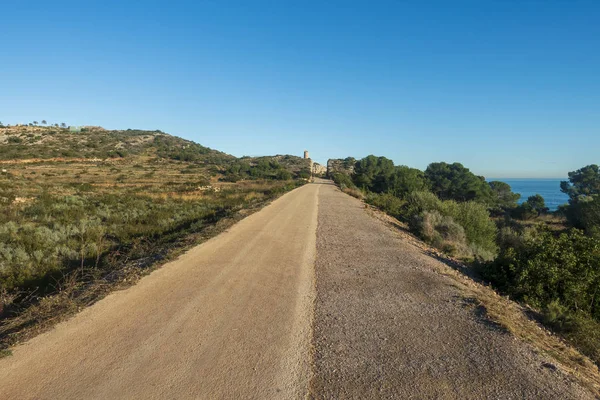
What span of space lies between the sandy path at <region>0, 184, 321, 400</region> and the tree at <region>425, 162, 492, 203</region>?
4813cm

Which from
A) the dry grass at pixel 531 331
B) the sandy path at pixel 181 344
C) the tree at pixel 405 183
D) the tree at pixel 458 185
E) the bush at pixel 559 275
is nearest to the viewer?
the sandy path at pixel 181 344

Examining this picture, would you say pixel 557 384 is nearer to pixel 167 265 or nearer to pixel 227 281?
pixel 227 281

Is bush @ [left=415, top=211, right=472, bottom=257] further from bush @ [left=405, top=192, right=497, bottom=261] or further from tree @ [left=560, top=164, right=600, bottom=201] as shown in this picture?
tree @ [left=560, top=164, right=600, bottom=201]

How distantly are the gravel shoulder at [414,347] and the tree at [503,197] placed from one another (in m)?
51.5

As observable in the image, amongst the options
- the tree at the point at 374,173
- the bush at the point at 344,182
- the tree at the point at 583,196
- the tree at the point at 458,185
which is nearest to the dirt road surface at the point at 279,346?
the tree at the point at 583,196

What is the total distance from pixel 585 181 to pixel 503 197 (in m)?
18.7

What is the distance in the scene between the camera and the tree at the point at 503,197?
52625 mm

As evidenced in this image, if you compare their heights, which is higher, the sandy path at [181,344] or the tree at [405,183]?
the tree at [405,183]

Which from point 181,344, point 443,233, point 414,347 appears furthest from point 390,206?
point 181,344

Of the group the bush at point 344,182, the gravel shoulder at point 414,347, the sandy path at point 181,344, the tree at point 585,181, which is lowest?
the sandy path at point 181,344

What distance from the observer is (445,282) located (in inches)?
317

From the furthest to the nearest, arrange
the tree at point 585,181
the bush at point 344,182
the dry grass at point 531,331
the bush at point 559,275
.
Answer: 1. the tree at point 585,181
2. the bush at point 344,182
3. the bush at point 559,275
4. the dry grass at point 531,331

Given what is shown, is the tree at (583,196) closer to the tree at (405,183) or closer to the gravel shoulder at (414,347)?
the tree at (405,183)

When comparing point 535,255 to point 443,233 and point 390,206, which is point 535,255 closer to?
point 443,233
